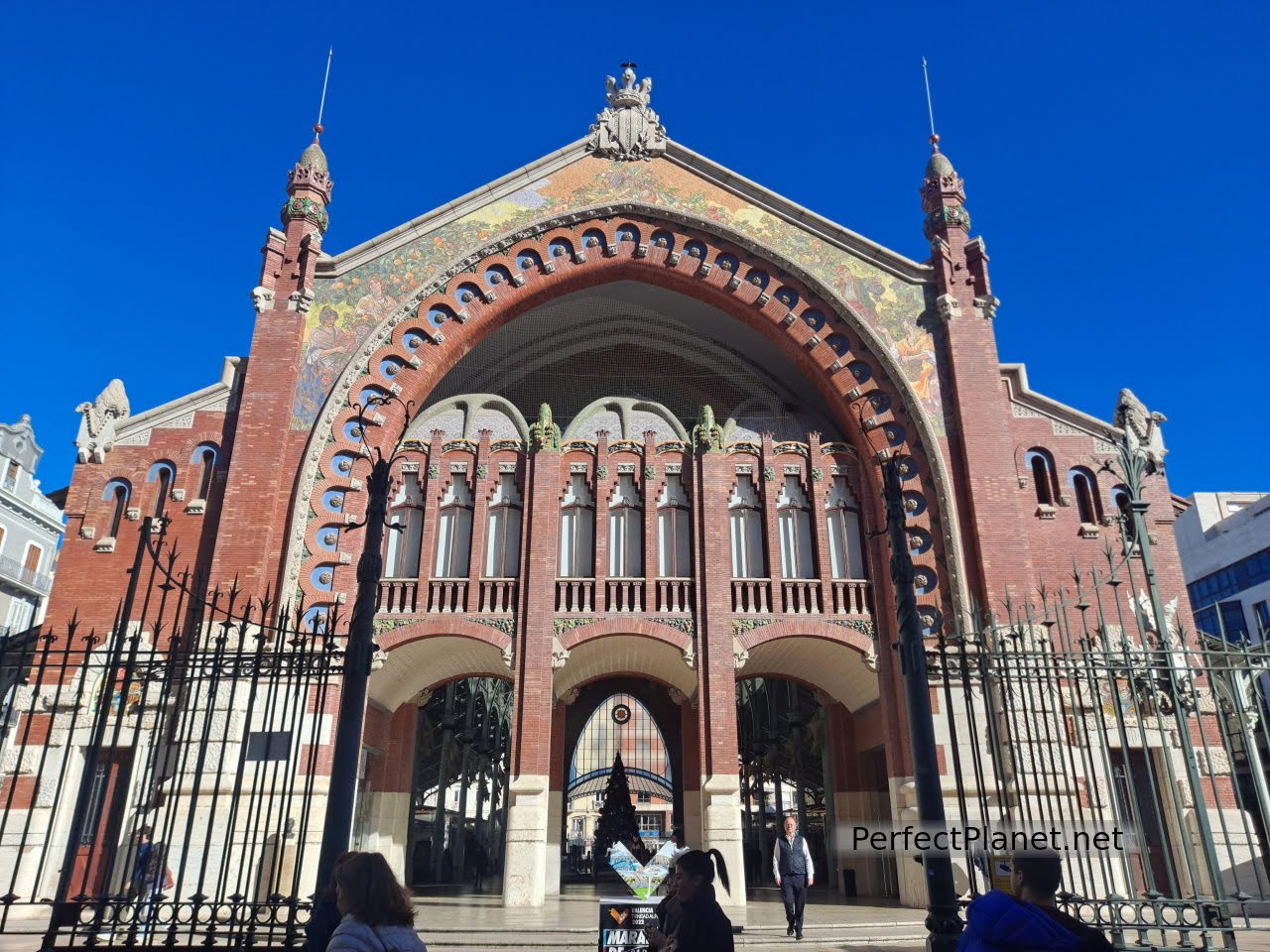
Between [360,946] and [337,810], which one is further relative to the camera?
[337,810]

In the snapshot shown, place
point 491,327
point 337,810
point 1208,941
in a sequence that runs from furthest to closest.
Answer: point 491,327 → point 1208,941 → point 337,810

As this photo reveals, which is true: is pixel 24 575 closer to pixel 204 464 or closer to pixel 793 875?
pixel 204 464

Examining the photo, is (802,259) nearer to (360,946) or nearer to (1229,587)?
(360,946)

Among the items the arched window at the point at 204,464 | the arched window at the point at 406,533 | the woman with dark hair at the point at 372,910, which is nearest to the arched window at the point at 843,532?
the arched window at the point at 406,533

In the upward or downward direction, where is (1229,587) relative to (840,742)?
upward

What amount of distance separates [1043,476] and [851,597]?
5195mm

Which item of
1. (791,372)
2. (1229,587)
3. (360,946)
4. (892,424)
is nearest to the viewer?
(360,946)

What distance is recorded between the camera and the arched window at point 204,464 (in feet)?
64.3

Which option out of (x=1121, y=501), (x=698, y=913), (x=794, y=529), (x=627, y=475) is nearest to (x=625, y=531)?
(x=627, y=475)

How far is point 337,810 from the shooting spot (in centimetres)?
766

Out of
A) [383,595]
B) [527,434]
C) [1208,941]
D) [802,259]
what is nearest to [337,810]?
[1208,941]

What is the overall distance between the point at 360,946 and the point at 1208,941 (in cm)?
829

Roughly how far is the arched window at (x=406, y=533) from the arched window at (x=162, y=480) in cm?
466

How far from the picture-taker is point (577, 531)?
2033 centimetres
